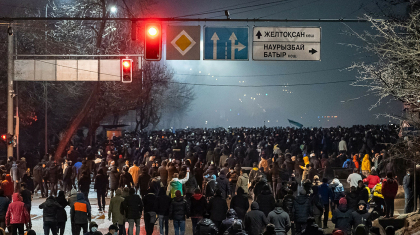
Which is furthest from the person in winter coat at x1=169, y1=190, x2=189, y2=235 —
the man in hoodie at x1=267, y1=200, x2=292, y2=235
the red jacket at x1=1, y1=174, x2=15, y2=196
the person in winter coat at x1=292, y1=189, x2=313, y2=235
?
the red jacket at x1=1, y1=174, x2=15, y2=196

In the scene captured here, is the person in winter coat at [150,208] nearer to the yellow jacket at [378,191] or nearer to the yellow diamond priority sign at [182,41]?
the yellow diamond priority sign at [182,41]

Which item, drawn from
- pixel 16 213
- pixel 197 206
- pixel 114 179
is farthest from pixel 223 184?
pixel 16 213

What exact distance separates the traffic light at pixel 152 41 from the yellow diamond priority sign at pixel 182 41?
3.98 ft

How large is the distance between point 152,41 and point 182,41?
1.47 meters

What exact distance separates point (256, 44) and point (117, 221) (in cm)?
612

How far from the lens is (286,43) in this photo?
12664mm

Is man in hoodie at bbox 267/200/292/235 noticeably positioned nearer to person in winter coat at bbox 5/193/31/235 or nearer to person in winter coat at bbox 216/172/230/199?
person in winter coat at bbox 216/172/230/199

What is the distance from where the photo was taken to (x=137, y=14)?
1378 inches

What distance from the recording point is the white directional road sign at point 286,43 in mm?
12641

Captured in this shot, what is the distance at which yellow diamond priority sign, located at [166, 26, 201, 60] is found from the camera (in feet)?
41.2

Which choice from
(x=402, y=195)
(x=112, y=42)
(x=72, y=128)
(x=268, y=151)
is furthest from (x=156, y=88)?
(x=402, y=195)

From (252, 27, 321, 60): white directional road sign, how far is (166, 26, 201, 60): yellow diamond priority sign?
168cm

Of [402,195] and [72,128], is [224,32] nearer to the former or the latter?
[402,195]

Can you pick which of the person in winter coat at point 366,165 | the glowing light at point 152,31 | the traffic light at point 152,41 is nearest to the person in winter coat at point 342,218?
the traffic light at point 152,41
